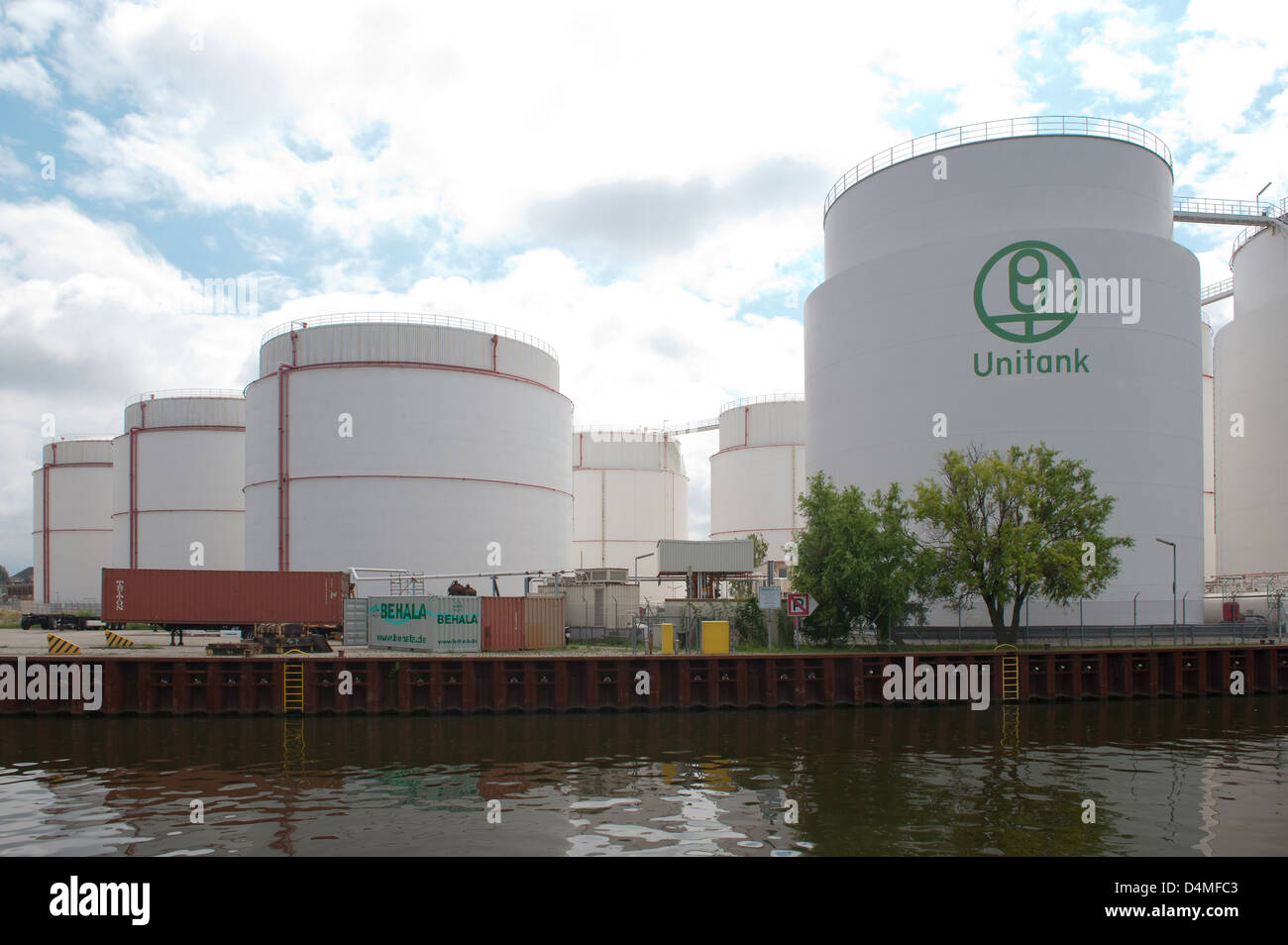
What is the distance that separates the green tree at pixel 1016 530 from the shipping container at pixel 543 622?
1592cm

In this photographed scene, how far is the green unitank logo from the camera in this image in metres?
44.6

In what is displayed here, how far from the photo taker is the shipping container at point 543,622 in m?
38.8

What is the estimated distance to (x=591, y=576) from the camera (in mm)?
50750

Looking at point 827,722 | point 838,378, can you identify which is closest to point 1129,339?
point 838,378

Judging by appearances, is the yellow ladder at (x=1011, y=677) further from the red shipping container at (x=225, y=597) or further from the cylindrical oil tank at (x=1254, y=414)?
the cylindrical oil tank at (x=1254, y=414)

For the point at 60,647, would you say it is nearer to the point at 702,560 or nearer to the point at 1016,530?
the point at 702,560

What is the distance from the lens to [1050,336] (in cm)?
4447

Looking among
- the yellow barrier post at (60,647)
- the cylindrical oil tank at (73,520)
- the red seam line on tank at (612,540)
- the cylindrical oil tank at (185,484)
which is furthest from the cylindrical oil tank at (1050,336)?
the cylindrical oil tank at (73,520)

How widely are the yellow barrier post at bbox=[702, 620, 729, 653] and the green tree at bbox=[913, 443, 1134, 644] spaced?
9745mm

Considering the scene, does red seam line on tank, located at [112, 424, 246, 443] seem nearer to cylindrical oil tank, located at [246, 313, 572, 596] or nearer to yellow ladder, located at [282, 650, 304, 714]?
cylindrical oil tank, located at [246, 313, 572, 596]

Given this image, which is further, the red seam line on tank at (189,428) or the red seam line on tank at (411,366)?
the red seam line on tank at (189,428)

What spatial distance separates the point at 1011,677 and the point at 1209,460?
5081 cm
